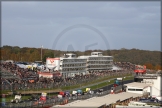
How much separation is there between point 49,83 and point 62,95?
595 centimetres

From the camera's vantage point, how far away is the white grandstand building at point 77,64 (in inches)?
2149

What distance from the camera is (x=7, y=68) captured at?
43.0 meters

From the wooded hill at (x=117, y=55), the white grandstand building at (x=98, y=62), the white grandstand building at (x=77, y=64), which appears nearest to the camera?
the white grandstand building at (x=77, y=64)

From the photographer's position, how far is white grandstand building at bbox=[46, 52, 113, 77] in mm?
54594

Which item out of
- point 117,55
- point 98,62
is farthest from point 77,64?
point 117,55

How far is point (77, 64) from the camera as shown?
2343 inches

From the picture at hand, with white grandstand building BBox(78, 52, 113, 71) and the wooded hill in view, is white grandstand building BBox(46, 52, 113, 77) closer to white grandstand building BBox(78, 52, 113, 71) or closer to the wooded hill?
white grandstand building BBox(78, 52, 113, 71)

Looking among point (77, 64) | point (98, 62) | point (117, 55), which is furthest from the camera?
point (117, 55)

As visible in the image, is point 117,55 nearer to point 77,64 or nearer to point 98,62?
point 98,62

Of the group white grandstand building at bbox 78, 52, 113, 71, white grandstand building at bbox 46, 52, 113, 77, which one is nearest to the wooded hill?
white grandstand building at bbox 78, 52, 113, 71

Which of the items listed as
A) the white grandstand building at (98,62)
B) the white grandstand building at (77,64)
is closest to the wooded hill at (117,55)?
the white grandstand building at (98,62)

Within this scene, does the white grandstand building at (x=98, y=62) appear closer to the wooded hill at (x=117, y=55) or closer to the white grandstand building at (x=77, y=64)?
the white grandstand building at (x=77, y=64)

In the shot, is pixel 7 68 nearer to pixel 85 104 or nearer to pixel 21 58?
pixel 85 104

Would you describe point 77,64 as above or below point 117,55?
below
